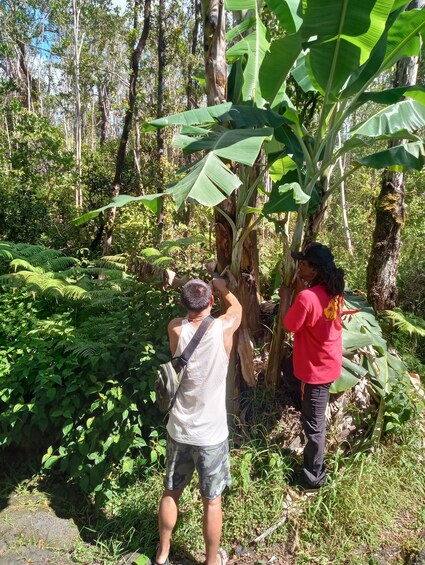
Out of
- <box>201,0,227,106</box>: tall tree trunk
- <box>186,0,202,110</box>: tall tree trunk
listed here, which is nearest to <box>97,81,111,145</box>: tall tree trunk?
<box>186,0,202,110</box>: tall tree trunk

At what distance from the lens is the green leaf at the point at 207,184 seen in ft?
7.45

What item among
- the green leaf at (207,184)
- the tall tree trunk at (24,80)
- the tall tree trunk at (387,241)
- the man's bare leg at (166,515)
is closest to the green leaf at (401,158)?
the green leaf at (207,184)

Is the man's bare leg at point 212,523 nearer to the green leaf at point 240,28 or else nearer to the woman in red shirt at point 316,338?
the woman in red shirt at point 316,338

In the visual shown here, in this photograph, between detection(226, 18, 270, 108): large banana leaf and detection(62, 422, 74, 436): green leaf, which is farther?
detection(226, 18, 270, 108): large banana leaf

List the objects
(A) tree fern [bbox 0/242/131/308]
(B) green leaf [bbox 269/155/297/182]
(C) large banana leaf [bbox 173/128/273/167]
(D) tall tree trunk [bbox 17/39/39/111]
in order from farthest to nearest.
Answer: (D) tall tree trunk [bbox 17/39/39/111] < (A) tree fern [bbox 0/242/131/308] < (B) green leaf [bbox 269/155/297/182] < (C) large banana leaf [bbox 173/128/273/167]

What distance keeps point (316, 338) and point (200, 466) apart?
1.13m

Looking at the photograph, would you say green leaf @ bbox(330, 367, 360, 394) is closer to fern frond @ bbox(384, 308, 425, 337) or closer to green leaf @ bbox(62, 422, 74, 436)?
fern frond @ bbox(384, 308, 425, 337)

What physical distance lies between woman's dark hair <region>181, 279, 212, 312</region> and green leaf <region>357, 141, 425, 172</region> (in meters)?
1.64

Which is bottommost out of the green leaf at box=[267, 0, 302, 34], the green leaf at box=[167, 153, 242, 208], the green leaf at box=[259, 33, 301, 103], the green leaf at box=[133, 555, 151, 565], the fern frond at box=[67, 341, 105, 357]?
the green leaf at box=[133, 555, 151, 565]

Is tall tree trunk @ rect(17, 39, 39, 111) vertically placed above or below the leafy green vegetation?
above

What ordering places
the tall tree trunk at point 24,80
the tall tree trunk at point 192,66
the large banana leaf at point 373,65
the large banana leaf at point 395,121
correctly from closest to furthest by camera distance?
the large banana leaf at point 373,65, the large banana leaf at point 395,121, the tall tree trunk at point 192,66, the tall tree trunk at point 24,80

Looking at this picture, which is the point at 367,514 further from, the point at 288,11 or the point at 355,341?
the point at 288,11

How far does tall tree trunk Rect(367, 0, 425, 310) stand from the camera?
5.00 m

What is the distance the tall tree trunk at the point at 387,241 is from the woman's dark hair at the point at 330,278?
8.53ft
